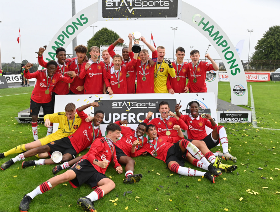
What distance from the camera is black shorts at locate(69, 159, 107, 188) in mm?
3439

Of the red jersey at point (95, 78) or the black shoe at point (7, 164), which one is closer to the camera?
the black shoe at point (7, 164)

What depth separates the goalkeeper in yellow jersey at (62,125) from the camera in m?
4.70

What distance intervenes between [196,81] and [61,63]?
4.01 meters

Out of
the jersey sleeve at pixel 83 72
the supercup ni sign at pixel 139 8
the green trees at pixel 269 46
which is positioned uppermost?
the green trees at pixel 269 46

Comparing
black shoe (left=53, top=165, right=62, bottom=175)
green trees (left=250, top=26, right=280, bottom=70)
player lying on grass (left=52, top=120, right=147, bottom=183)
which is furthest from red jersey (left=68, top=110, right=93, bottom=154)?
green trees (left=250, top=26, right=280, bottom=70)

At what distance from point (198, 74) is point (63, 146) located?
4.34 metres

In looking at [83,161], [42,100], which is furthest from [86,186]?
[42,100]

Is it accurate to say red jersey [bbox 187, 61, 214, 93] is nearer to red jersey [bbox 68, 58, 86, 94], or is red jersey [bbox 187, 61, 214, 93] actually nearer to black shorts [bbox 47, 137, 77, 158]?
red jersey [bbox 68, 58, 86, 94]

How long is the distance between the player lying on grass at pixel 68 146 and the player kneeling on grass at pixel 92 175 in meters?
1.10

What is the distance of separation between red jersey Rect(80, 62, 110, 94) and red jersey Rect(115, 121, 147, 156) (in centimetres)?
155

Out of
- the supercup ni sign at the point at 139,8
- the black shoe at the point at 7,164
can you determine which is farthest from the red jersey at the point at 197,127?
the supercup ni sign at the point at 139,8

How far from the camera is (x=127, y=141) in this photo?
16.1 feet

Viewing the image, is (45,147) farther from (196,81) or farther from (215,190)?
(196,81)

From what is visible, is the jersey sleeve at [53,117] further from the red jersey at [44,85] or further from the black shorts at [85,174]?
the black shorts at [85,174]
